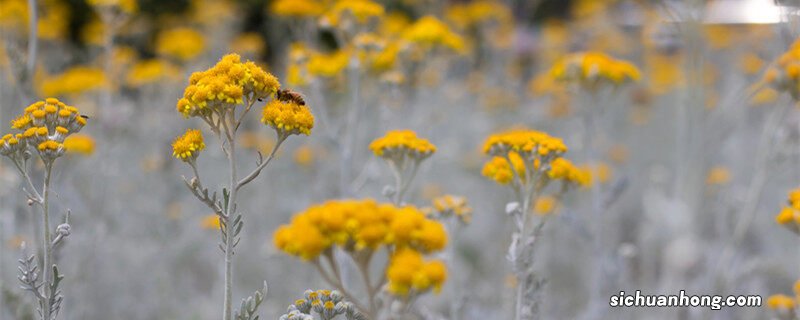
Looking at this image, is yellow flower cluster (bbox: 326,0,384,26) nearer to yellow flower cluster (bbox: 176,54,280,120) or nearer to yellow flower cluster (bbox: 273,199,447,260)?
yellow flower cluster (bbox: 176,54,280,120)

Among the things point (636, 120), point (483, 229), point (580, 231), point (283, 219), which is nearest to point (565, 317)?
point (580, 231)

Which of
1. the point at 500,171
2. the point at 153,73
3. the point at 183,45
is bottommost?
the point at 500,171

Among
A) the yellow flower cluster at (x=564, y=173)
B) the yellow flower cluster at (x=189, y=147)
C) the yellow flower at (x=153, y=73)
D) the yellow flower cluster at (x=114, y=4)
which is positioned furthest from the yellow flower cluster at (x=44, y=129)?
the yellow flower at (x=153, y=73)

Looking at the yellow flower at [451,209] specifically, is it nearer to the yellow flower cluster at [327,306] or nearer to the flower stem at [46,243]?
the yellow flower cluster at [327,306]

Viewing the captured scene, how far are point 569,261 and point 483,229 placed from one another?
2.23 feet

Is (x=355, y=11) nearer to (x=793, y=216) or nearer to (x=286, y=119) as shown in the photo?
(x=286, y=119)

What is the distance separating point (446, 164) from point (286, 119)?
4.97 meters

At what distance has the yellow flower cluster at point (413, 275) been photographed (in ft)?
4.38

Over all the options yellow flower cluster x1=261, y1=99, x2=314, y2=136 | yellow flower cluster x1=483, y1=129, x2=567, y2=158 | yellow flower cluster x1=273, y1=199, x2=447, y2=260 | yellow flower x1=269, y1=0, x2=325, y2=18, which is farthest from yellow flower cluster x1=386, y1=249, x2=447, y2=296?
yellow flower x1=269, y1=0, x2=325, y2=18

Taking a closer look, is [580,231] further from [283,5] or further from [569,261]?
[569,261]

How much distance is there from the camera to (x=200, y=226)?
5.11m

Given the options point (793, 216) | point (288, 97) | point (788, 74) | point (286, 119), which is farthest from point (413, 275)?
point (788, 74)

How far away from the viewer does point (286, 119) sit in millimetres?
1819

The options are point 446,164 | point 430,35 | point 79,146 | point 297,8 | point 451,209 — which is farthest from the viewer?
point 446,164
